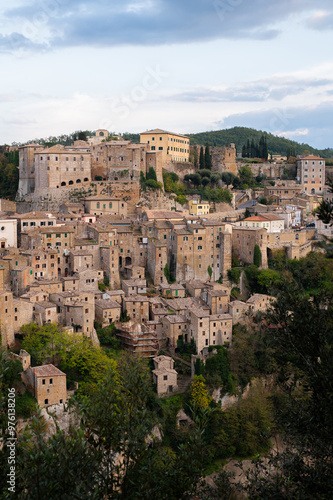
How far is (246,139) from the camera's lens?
99375 millimetres

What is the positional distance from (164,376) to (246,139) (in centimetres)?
7575

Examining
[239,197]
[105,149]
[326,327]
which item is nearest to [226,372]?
[326,327]

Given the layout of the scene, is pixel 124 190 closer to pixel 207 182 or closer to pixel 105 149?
pixel 105 149

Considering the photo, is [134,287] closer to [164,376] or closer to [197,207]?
[164,376]

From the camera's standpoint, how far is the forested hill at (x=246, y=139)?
3880 inches

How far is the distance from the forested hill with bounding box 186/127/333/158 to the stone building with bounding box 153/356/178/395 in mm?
70423

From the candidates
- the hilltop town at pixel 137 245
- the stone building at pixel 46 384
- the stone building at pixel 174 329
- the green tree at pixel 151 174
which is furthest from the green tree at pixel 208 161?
the stone building at pixel 46 384

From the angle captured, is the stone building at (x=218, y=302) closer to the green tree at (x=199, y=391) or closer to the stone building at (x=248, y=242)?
the green tree at (x=199, y=391)

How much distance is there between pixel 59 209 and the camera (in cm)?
4450

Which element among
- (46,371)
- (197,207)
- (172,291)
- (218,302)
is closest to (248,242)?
(172,291)

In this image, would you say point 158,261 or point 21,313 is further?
point 158,261

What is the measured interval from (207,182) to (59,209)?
17463 millimetres

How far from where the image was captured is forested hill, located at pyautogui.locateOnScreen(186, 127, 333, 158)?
98.6m

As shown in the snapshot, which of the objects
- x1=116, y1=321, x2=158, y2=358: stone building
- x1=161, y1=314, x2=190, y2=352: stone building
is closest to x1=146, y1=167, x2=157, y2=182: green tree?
x1=161, y1=314, x2=190, y2=352: stone building
